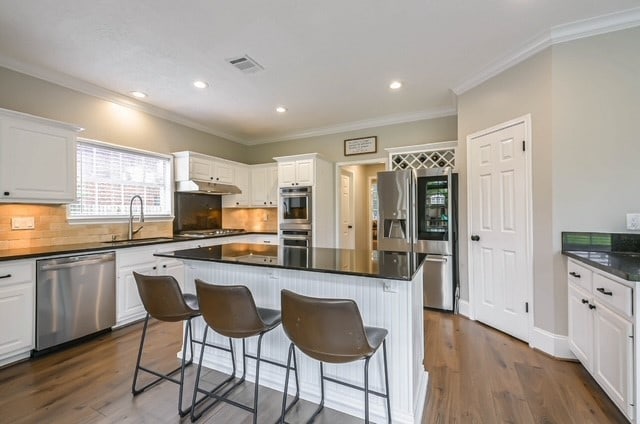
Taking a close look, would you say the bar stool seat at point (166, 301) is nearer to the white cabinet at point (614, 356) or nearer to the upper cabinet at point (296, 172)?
the white cabinet at point (614, 356)

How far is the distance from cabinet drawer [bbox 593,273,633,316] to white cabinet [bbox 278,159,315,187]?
141 inches

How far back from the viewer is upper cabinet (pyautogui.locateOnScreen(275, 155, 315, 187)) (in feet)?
15.6

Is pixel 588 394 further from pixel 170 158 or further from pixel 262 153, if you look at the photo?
pixel 262 153

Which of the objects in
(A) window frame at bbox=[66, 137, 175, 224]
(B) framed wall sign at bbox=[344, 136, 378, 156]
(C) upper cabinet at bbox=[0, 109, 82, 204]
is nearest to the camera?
(C) upper cabinet at bbox=[0, 109, 82, 204]

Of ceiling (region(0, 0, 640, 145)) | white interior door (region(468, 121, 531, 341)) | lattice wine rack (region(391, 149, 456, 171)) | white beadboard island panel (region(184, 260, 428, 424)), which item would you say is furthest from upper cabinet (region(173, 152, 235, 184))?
white interior door (region(468, 121, 531, 341))

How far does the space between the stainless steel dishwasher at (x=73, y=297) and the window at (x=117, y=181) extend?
824mm

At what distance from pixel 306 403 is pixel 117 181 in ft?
11.7

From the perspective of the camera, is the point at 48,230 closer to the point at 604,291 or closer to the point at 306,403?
the point at 306,403

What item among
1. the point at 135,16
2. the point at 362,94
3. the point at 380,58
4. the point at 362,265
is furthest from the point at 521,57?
the point at 135,16

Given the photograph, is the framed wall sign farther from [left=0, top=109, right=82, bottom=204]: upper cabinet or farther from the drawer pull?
[left=0, top=109, right=82, bottom=204]: upper cabinet

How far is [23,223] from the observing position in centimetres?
290

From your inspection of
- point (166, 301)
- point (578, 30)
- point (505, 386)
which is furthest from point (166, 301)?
point (578, 30)

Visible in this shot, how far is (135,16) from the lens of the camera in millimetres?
2230

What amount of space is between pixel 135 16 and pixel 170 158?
2.42 meters
